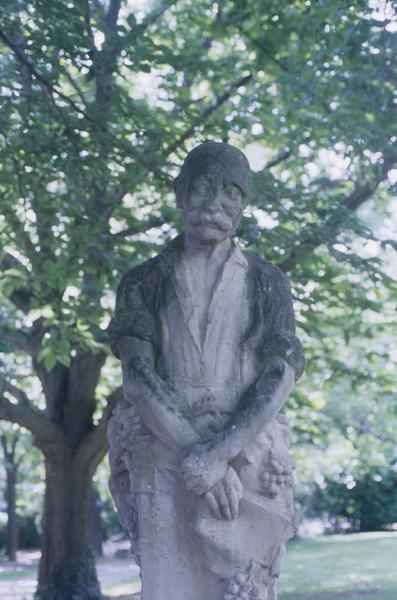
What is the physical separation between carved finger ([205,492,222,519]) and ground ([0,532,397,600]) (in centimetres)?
837

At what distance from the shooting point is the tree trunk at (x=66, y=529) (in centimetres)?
1396

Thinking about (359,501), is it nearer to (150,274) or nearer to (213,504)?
(150,274)

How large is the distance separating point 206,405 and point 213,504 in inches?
21.1

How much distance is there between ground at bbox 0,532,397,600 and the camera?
47.7 feet

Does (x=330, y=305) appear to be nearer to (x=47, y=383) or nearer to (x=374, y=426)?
(x=47, y=383)

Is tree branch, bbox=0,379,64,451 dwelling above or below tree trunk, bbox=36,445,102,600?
above

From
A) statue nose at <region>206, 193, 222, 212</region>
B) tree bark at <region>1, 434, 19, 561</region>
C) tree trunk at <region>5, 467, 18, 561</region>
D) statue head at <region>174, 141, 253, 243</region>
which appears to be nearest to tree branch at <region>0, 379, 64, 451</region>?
statue head at <region>174, 141, 253, 243</region>

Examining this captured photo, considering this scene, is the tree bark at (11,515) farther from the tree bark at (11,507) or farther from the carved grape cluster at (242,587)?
the carved grape cluster at (242,587)

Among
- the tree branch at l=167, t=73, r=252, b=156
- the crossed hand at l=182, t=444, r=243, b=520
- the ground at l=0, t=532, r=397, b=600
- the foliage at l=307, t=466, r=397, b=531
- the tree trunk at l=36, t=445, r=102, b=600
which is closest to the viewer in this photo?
the crossed hand at l=182, t=444, r=243, b=520

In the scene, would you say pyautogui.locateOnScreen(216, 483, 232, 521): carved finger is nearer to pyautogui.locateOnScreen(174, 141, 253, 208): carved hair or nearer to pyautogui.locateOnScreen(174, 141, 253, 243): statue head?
pyautogui.locateOnScreen(174, 141, 253, 243): statue head

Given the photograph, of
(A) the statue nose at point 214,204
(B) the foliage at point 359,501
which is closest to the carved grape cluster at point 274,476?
(A) the statue nose at point 214,204

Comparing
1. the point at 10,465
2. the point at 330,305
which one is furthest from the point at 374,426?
the point at 330,305

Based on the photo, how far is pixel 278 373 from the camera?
5.62 m

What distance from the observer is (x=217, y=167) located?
5.81 m
